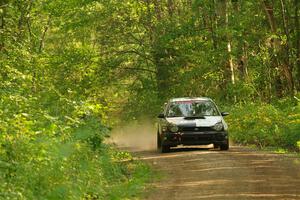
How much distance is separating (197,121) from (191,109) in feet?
3.14

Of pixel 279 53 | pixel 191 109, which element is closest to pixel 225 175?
pixel 191 109

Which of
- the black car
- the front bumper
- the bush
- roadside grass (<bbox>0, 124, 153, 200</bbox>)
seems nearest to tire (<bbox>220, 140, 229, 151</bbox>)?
the black car

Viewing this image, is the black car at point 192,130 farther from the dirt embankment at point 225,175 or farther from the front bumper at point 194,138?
the dirt embankment at point 225,175

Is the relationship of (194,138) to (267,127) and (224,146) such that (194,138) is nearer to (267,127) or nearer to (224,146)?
(224,146)

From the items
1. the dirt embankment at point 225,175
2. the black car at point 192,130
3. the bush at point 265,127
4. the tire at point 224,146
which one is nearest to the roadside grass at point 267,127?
the bush at point 265,127

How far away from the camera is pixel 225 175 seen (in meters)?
13.9

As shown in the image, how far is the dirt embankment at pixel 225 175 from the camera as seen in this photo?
38.0 feet

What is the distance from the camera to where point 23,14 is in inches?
1075

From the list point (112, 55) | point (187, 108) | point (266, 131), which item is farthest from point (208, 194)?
point (112, 55)

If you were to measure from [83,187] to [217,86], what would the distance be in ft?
92.5

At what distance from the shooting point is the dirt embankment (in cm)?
1159

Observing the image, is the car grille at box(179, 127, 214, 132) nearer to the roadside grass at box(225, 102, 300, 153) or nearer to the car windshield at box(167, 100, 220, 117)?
the car windshield at box(167, 100, 220, 117)

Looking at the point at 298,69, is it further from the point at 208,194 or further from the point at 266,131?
the point at 208,194

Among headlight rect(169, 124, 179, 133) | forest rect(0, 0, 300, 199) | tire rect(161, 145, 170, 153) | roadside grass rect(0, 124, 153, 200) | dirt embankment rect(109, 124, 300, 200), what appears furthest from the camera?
tire rect(161, 145, 170, 153)
